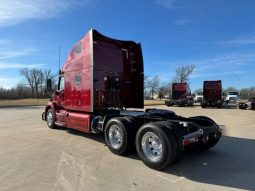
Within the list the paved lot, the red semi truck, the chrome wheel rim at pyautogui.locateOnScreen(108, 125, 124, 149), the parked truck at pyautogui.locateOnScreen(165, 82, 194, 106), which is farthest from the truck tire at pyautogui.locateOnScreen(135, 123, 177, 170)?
the parked truck at pyautogui.locateOnScreen(165, 82, 194, 106)

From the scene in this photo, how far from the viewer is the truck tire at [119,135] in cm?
713

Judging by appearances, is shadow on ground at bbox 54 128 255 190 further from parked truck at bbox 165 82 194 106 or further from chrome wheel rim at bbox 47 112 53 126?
parked truck at bbox 165 82 194 106

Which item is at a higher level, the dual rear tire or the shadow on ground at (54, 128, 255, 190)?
the dual rear tire

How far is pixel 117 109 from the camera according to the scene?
9617mm

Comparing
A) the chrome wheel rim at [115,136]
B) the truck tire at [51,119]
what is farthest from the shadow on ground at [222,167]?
the truck tire at [51,119]

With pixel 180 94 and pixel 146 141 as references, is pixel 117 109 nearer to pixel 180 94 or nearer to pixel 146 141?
pixel 146 141

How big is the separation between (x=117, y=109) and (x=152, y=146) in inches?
133

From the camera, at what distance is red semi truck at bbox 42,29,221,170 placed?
6289mm

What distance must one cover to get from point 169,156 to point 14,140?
608 centimetres

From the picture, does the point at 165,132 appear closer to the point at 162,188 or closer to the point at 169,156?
the point at 169,156

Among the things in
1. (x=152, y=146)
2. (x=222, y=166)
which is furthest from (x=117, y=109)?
(x=222, y=166)

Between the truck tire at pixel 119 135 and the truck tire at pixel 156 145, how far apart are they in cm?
52

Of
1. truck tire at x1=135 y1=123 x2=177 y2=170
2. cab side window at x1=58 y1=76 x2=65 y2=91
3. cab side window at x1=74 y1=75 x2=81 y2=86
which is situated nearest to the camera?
truck tire at x1=135 y1=123 x2=177 y2=170

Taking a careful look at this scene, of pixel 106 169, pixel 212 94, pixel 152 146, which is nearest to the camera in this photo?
pixel 106 169
